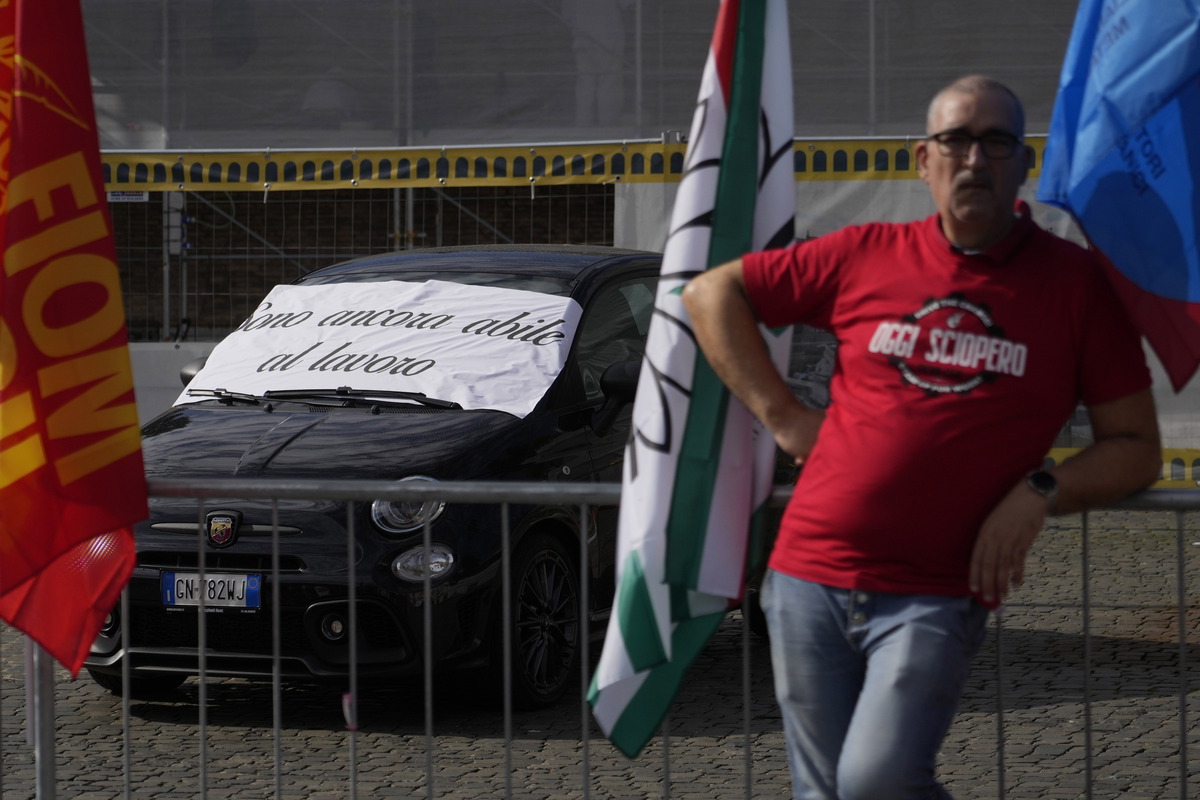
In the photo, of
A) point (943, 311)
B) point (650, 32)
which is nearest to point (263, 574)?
point (943, 311)

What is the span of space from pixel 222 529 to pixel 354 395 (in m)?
1.05

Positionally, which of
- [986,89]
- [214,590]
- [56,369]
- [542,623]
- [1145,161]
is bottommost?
[542,623]

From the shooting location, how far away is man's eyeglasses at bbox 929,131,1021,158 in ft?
9.41

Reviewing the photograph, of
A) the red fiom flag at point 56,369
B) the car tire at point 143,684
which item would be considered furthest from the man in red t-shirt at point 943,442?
the car tire at point 143,684

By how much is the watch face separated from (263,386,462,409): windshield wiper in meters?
3.80

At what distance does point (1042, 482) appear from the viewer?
9.37ft

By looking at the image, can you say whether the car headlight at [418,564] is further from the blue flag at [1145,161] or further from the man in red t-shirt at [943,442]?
the blue flag at [1145,161]

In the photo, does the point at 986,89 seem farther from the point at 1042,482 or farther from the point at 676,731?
the point at 676,731

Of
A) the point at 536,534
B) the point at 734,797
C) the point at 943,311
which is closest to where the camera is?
the point at 943,311

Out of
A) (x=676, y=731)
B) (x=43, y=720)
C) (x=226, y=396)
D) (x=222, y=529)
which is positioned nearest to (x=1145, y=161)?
(x=43, y=720)

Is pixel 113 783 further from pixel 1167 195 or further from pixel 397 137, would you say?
pixel 397 137

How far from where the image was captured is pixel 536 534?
6.00 m

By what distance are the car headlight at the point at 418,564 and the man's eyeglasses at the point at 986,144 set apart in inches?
123

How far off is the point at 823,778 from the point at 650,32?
39.7 ft
